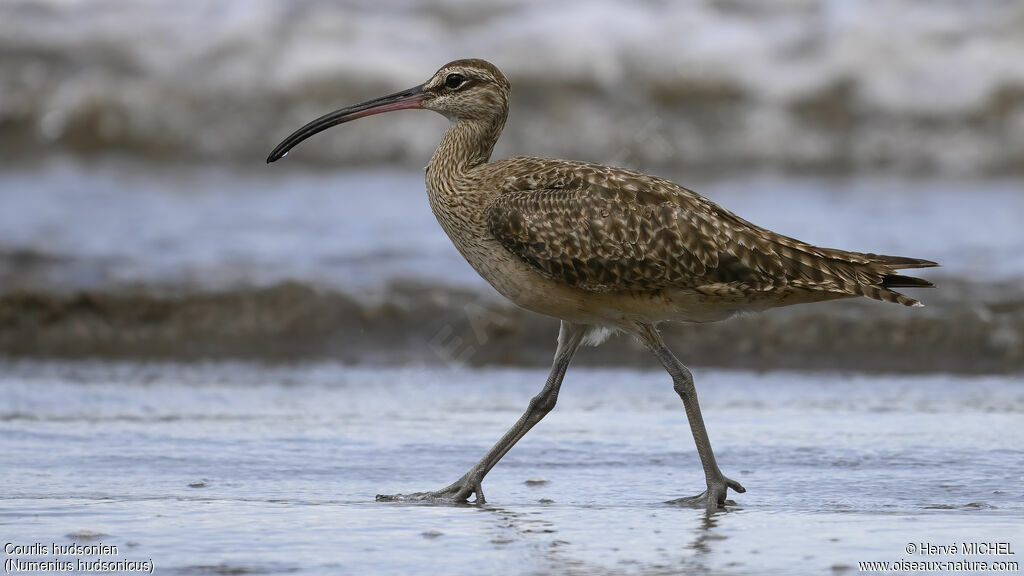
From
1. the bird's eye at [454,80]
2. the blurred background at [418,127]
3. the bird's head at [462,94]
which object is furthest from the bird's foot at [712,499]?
the blurred background at [418,127]

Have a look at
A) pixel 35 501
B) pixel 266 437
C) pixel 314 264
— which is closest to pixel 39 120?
pixel 314 264

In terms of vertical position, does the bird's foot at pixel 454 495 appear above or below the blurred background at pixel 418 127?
below

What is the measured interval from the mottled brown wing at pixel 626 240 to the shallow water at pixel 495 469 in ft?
3.16

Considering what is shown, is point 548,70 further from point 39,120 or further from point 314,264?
point 314,264

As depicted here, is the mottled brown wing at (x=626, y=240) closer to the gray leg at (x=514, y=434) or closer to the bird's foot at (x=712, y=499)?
the gray leg at (x=514, y=434)

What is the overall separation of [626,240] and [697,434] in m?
0.90

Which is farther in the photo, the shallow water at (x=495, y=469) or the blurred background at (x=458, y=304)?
the blurred background at (x=458, y=304)

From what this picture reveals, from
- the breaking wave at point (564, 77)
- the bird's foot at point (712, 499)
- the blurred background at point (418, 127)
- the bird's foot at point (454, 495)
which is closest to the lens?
the bird's foot at point (712, 499)

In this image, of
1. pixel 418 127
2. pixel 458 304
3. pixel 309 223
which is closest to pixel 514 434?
pixel 458 304

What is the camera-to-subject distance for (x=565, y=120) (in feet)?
61.8

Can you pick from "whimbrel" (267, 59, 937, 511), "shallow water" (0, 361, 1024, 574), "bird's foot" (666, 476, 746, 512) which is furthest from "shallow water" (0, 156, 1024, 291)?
"bird's foot" (666, 476, 746, 512)

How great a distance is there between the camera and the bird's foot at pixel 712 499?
6.44m

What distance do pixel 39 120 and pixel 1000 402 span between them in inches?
534

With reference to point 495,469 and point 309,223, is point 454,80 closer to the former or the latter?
point 495,469
